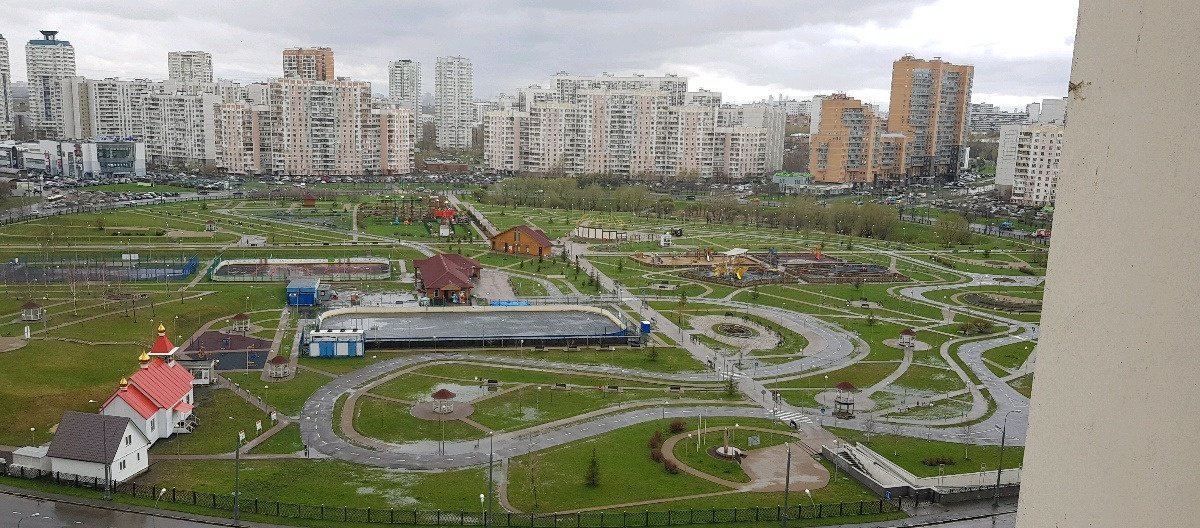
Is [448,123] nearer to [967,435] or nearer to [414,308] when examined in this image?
[414,308]

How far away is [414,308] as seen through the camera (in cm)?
4153

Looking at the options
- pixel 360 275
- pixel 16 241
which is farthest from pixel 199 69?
→ pixel 360 275

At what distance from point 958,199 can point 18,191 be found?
101 meters

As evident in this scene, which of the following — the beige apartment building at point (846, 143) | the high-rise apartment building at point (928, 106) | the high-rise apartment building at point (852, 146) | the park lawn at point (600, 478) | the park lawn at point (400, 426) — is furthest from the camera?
the high-rise apartment building at point (928, 106)

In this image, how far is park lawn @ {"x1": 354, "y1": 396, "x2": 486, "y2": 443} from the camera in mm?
25984

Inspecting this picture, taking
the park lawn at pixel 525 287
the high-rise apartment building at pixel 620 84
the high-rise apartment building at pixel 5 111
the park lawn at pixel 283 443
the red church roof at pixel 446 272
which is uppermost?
the high-rise apartment building at pixel 620 84

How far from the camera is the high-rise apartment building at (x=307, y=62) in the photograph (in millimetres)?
135500

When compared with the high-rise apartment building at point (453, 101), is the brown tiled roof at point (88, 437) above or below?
below

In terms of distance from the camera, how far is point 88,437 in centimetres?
2227

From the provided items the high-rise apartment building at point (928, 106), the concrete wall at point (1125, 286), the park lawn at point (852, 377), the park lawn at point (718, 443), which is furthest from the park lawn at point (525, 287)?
the high-rise apartment building at point (928, 106)

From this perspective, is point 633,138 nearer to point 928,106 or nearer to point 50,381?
point 928,106

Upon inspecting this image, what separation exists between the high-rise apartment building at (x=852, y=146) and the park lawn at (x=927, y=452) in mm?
88605

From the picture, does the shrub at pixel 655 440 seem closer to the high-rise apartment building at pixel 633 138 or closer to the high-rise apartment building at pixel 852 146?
the high-rise apartment building at pixel 633 138

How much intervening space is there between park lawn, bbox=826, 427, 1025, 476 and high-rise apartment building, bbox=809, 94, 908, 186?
291ft
